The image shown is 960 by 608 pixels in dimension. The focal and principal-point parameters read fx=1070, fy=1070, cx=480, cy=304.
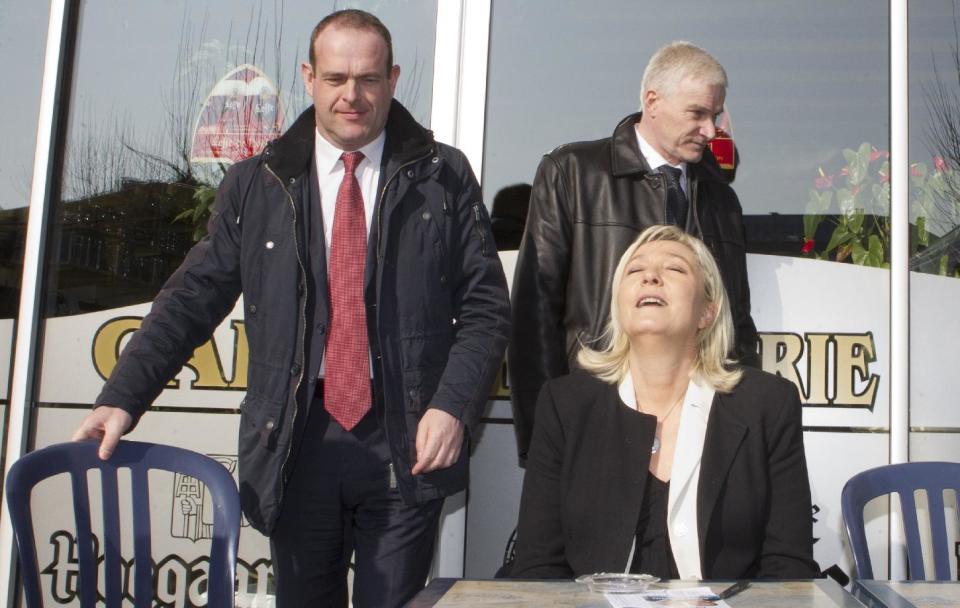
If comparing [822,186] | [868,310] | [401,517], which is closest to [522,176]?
[822,186]

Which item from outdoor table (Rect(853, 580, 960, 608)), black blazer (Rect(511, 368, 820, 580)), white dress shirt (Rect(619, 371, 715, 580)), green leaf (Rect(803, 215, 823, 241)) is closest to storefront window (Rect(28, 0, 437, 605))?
green leaf (Rect(803, 215, 823, 241))

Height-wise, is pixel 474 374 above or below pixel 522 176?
below

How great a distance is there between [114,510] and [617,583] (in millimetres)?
1184

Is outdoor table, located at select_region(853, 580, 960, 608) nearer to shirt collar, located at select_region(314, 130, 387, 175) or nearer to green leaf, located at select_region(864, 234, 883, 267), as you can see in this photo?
shirt collar, located at select_region(314, 130, 387, 175)

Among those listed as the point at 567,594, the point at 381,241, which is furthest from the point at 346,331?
the point at 567,594

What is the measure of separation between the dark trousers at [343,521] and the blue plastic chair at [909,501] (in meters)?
1.03

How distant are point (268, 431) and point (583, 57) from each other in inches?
78.4

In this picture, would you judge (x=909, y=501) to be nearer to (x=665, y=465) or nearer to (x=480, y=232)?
(x=665, y=465)

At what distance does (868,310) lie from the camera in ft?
12.5

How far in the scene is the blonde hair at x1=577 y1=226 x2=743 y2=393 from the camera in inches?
101

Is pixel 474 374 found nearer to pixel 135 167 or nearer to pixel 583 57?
pixel 583 57

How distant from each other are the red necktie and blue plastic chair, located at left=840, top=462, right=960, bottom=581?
1.17 meters

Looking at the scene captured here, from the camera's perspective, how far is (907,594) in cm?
175

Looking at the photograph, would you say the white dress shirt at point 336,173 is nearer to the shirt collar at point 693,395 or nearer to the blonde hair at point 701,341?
the blonde hair at point 701,341
